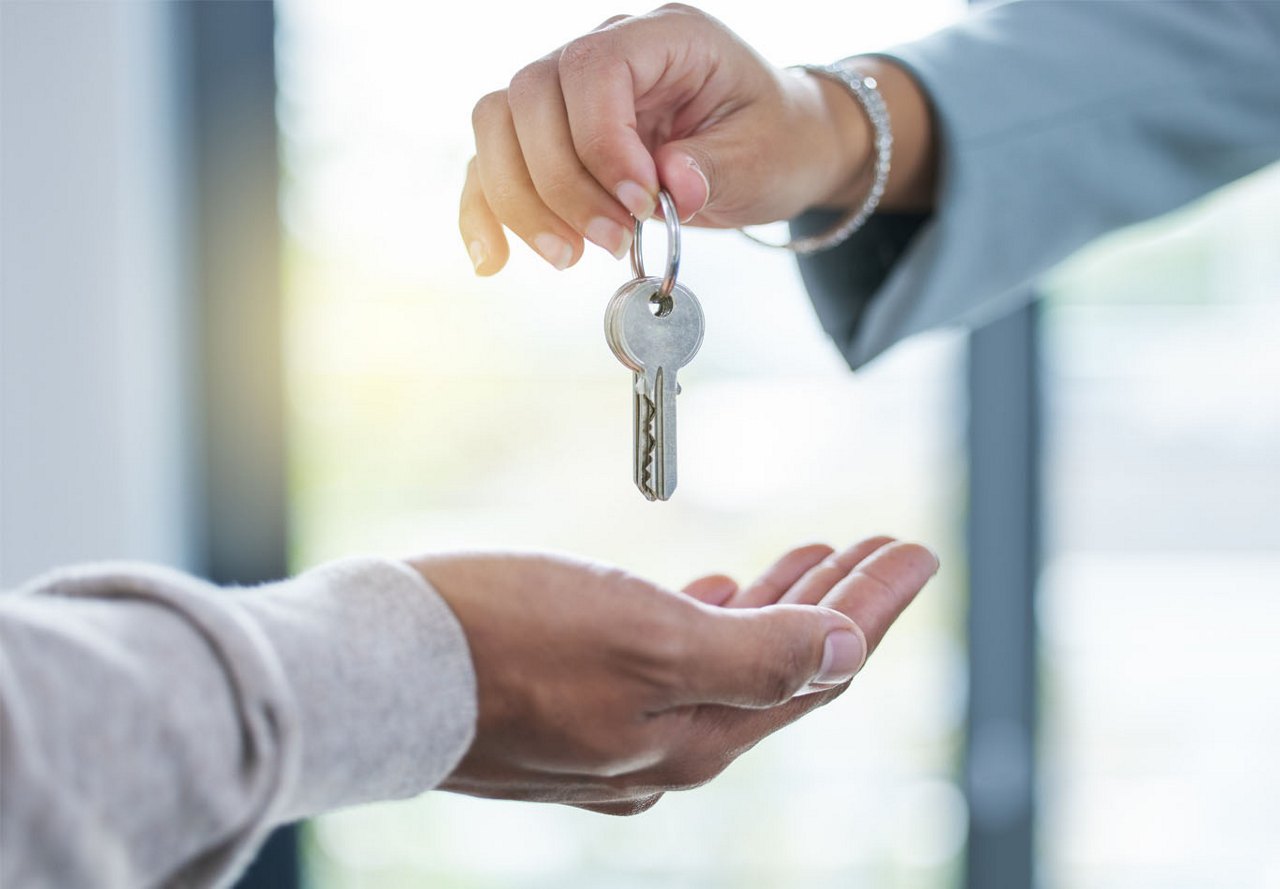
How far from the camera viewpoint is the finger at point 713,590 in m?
0.77

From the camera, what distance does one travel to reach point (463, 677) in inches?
19.7

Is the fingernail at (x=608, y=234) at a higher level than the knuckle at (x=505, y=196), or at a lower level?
lower

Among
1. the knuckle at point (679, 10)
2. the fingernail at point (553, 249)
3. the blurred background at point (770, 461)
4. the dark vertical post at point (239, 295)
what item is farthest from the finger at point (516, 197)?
the dark vertical post at point (239, 295)

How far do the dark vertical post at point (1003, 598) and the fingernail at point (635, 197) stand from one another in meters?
0.89

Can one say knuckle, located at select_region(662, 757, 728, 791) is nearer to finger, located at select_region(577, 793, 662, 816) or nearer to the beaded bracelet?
finger, located at select_region(577, 793, 662, 816)

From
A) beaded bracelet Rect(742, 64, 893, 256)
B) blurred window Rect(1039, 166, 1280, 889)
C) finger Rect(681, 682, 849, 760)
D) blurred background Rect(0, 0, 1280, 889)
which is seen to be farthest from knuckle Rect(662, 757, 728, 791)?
blurred window Rect(1039, 166, 1280, 889)

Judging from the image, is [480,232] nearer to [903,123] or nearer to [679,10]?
[679,10]

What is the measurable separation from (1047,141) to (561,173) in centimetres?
46

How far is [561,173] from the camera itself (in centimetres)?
66

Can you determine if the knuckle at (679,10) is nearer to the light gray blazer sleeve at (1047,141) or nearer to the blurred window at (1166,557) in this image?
the light gray blazer sleeve at (1047,141)

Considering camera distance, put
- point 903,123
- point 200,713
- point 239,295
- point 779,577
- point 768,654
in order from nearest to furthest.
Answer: point 200,713 → point 768,654 → point 779,577 → point 903,123 → point 239,295

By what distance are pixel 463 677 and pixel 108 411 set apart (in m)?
0.88

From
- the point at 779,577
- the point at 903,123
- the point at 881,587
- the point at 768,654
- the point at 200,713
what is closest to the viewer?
the point at 200,713

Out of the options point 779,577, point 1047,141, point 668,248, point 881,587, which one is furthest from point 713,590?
point 1047,141
